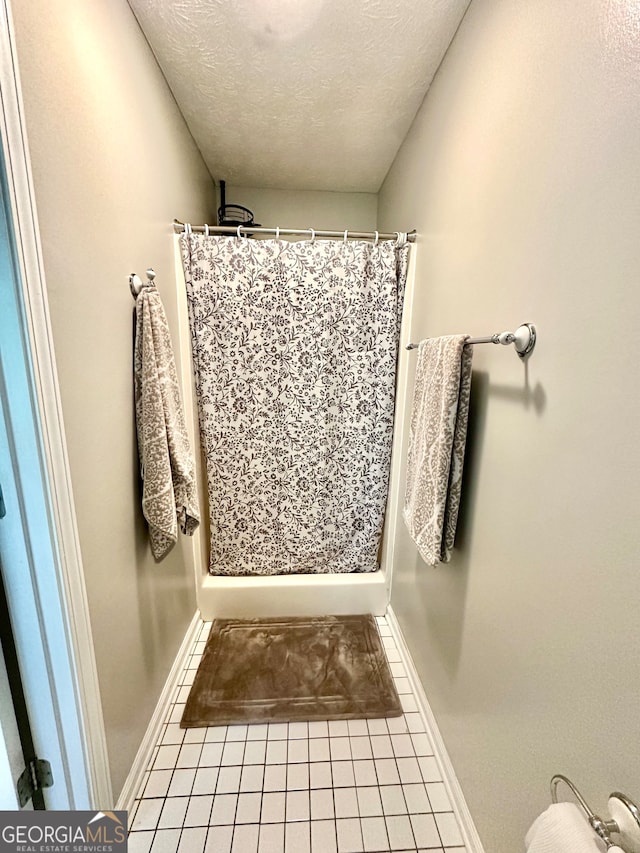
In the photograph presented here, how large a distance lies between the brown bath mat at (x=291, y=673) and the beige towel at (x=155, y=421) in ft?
2.48

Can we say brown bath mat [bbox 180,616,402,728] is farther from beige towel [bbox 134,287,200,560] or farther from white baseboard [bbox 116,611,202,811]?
beige towel [bbox 134,287,200,560]

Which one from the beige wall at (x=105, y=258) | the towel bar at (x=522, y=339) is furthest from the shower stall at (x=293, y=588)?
the towel bar at (x=522, y=339)

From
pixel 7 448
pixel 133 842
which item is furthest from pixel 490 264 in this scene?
pixel 133 842

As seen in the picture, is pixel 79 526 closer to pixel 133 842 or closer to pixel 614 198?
pixel 133 842

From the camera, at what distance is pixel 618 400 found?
1.91ft

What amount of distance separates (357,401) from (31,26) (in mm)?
1508

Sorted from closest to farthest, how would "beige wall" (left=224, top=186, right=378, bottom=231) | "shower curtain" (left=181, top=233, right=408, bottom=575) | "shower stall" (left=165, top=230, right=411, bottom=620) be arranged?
"shower curtain" (left=181, top=233, right=408, bottom=575) < "shower stall" (left=165, top=230, right=411, bottom=620) < "beige wall" (left=224, top=186, right=378, bottom=231)

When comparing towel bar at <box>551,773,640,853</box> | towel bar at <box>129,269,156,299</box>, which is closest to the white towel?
towel bar at <box>551,773,640,853</box>

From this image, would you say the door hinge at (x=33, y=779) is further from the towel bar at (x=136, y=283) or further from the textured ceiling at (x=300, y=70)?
the textured ceiling at (x=300, y=70)

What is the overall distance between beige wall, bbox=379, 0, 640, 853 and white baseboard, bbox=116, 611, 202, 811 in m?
1.05

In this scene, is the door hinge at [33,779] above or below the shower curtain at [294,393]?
below

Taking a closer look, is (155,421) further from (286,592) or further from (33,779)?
(286,592)

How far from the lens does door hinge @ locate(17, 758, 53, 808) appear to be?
922mm

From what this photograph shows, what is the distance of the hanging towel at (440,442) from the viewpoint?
1.02m
